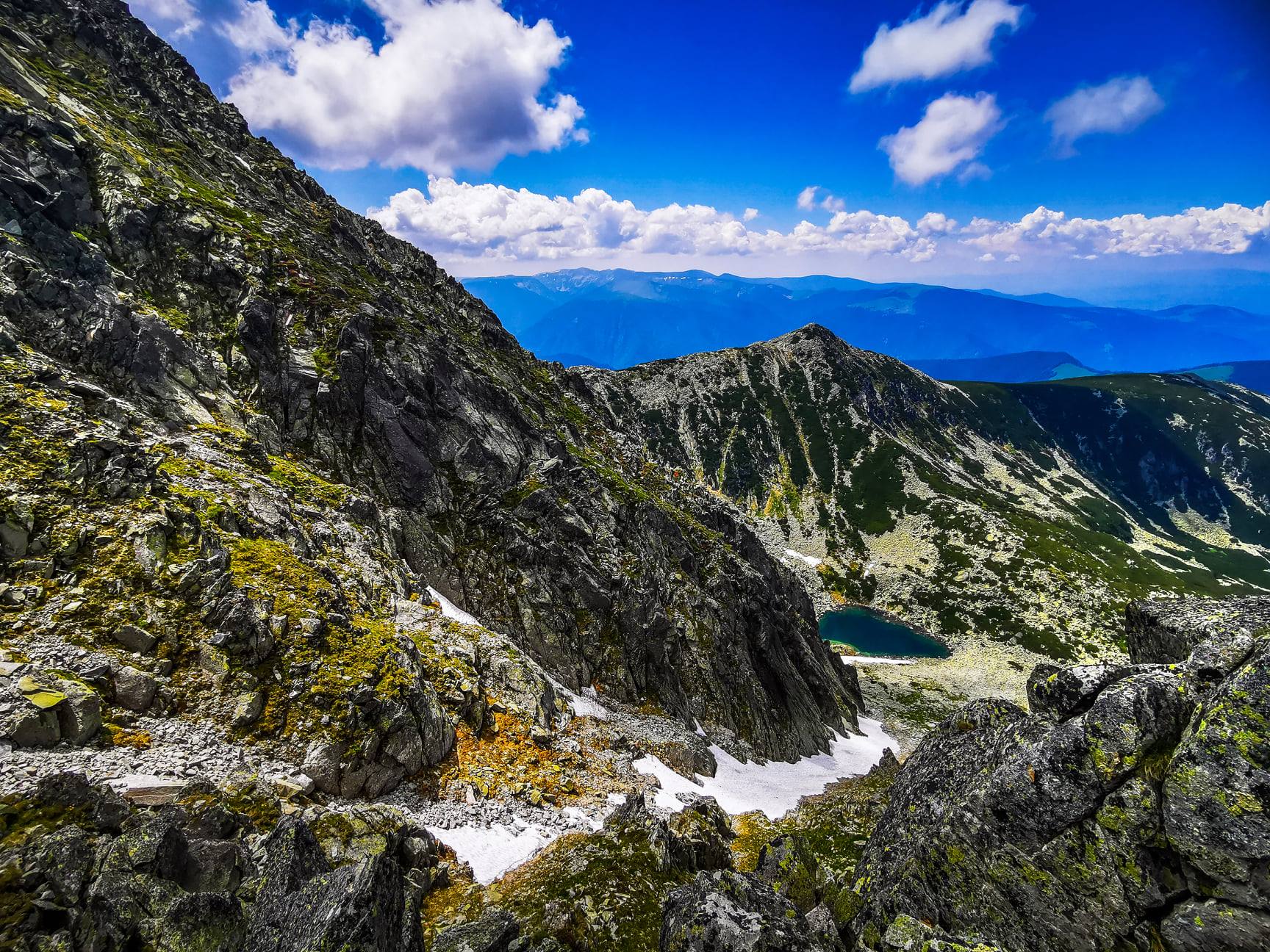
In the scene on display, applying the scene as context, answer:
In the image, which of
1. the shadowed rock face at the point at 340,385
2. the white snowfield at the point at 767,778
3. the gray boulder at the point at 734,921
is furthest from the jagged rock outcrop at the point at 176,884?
the shadowed rock face at the point at 340,385

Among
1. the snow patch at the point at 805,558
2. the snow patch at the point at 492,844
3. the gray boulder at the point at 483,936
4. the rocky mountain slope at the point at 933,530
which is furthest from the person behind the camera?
the snow patch at the point at 805,558

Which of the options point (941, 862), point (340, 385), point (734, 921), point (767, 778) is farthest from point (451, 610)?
point (941, 862)

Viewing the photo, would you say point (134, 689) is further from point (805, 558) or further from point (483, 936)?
point (805, 558)

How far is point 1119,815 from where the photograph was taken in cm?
1162

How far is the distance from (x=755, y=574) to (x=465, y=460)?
124 feet

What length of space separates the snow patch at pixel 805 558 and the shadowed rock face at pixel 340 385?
88.0 m

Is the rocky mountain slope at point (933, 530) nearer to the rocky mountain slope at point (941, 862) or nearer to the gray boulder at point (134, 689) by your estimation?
the gray boulder at point (134, 689)

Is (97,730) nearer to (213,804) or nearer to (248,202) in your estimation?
(213,804)

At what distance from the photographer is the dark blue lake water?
117 metres

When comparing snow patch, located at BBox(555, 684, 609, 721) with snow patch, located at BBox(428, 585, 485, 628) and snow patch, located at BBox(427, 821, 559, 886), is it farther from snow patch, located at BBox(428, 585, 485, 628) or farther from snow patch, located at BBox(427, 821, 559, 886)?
snow patch, located at BBox(427, 821, 559, 886)

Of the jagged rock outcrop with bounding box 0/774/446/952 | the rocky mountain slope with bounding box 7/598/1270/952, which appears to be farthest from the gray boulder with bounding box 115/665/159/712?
the jagged rock outcrop with bounding box 0/774/446/952

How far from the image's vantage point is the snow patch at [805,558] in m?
153

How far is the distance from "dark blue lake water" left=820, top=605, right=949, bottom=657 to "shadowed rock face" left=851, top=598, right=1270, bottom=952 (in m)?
107

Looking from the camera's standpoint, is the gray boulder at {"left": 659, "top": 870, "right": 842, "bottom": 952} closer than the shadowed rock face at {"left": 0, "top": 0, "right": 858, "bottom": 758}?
Yes
